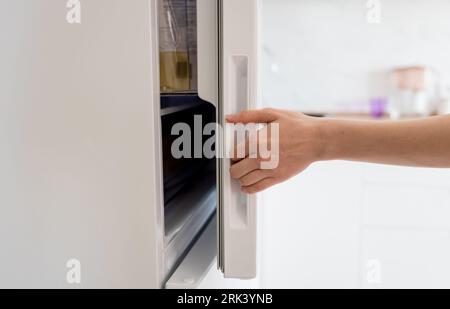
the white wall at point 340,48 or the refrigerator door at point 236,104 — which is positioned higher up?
the white wall at point 340,48

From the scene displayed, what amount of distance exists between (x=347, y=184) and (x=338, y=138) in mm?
1063

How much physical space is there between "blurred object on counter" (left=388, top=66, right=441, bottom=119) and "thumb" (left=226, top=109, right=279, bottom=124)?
2525mm

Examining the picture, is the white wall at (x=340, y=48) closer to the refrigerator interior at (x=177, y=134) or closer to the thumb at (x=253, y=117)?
the refrigerator interior at (x=177, y=134)

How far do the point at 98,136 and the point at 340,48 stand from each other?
2.61 metres

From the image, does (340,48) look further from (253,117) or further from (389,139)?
(253,117)

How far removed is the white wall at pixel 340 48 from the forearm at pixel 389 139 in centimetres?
200

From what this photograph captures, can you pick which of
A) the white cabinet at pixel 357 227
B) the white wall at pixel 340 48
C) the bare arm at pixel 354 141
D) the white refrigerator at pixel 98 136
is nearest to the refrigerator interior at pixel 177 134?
the white refrigerator at pixel 98 136

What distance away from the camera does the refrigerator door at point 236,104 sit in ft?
1.68

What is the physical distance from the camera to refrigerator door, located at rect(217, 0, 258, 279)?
1.68 ft

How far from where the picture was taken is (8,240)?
59cm

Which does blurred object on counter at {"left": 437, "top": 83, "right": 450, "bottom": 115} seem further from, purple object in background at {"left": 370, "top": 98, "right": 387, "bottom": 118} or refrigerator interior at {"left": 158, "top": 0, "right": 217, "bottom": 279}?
refrigerator interior at {"left": 158, "top": 0, "right": 217, "bottom": 279}

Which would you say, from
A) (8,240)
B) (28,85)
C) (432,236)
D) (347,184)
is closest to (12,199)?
(8,240)

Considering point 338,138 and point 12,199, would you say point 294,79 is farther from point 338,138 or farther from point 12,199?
point 12,199

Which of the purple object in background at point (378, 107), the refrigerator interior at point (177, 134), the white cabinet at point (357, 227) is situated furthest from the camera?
the purple object in background at point (378, 107)
